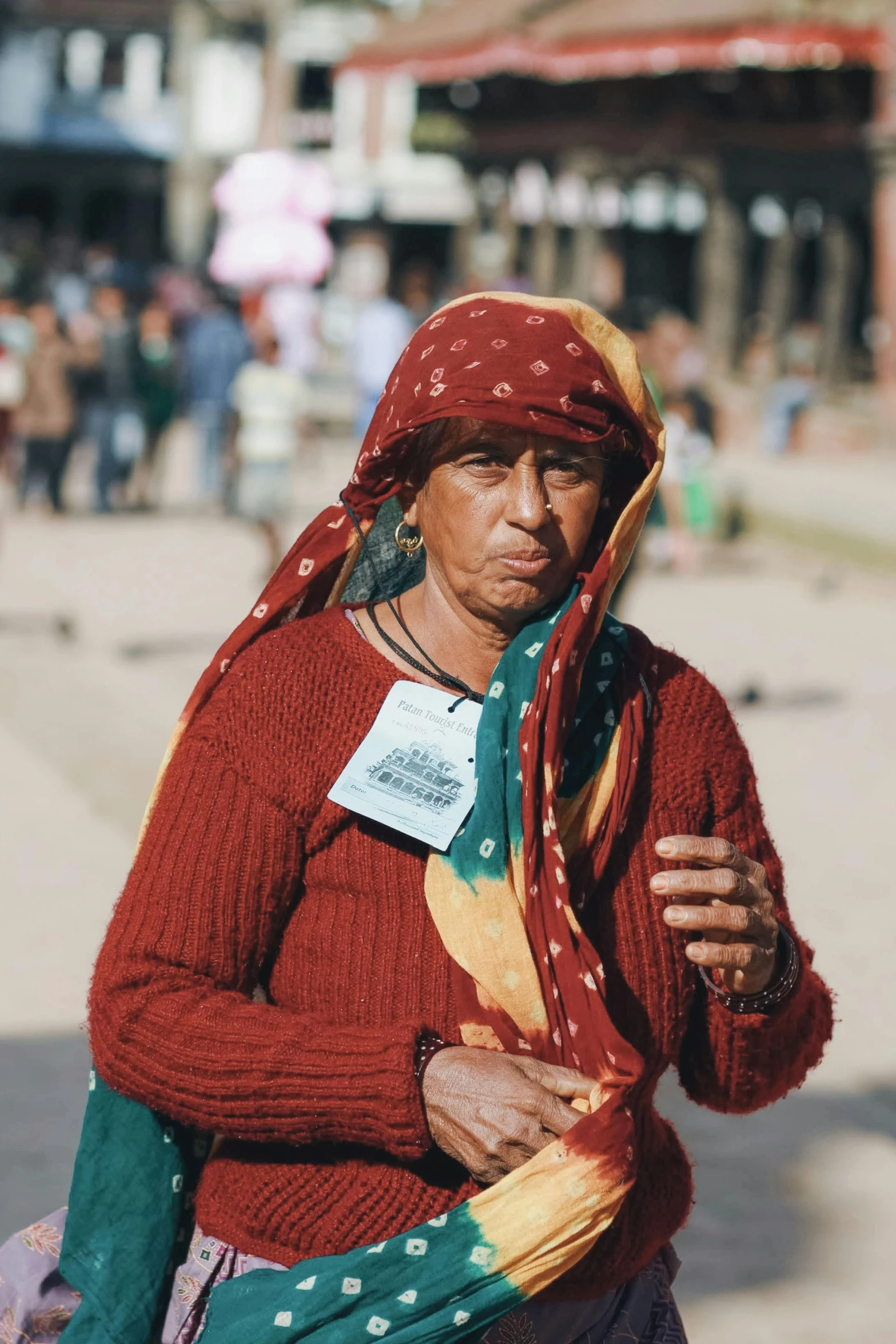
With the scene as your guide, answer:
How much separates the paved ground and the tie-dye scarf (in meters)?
1.79

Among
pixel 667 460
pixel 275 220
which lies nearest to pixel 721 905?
pixel 667 460

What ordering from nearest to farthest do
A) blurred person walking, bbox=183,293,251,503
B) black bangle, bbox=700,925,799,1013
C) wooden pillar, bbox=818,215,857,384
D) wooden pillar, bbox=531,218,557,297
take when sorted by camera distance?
1. black bangle, bbox=700,925,799,1013
2. blurred person walking, bbox=183,293,251,503
3. wooden pillar, bbox=818,215,857,384
4. wooden pillar, bbox=531,218,557,297

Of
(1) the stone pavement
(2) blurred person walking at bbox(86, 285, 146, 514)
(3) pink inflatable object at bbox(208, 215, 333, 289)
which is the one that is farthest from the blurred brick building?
(2) blurred person walking at bbox(86, 285, 146, 514)

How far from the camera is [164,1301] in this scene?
1946 millimetres

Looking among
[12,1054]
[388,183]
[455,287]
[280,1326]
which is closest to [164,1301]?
[280,1326]

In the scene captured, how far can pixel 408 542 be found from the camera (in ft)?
6.88

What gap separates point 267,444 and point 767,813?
18.1 feet

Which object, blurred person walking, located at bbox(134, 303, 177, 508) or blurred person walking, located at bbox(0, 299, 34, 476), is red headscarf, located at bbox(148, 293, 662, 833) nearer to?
blurred person walking, located at bbox(0, 299, 34, 476)

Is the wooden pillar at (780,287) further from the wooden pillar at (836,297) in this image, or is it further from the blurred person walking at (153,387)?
the blurred person walking at (153,387)

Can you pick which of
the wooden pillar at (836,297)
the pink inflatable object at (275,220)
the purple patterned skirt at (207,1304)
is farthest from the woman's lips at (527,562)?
the wooden pillar at (836,297)

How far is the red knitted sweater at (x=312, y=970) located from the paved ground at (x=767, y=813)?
173 cm

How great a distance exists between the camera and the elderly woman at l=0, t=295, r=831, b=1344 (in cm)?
177

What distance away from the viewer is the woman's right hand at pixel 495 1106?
68.2 inches

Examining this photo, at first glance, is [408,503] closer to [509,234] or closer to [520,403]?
[520,403]
